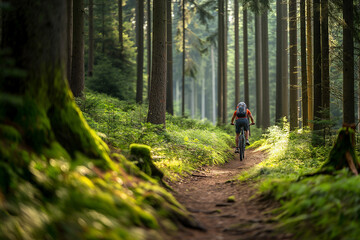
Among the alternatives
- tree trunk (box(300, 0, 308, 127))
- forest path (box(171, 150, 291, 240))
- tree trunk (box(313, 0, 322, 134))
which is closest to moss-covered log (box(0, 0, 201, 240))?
forest path (box(171, 150, 291, 240))

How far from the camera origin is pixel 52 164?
4.18 m

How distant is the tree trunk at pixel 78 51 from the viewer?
43.5 ft

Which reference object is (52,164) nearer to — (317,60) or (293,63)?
(317,60)

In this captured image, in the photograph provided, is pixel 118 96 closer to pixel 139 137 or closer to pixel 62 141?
pixel 139 137

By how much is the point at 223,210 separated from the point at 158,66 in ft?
25.6

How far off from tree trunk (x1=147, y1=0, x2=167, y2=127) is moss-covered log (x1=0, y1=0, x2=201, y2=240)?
6.92 metres

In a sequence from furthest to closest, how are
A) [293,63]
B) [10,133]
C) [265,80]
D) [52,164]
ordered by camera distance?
1. [265,80]
2. [293,63]
3. [52,164]
4. [10,133]

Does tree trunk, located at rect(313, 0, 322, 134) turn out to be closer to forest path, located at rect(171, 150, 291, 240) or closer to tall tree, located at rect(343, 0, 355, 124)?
tall tree, located at rect(343, 0, 355, 124)

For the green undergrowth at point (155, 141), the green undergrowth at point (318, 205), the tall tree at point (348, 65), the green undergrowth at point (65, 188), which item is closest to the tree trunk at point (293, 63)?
the green undergrowth at point (155, 141)

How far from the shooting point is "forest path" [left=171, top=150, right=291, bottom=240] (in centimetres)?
439

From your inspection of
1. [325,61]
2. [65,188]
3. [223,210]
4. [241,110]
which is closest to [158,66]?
[241,110]

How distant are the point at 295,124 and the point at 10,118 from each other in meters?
14.3

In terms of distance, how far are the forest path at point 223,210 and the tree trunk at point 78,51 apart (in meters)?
8.20

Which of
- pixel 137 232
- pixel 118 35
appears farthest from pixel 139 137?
pixel 118 35
